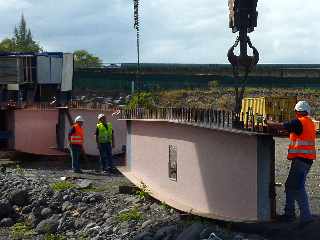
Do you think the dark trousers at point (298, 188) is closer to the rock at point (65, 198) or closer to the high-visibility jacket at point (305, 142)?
the high-visibility jacket at point (305, 142)

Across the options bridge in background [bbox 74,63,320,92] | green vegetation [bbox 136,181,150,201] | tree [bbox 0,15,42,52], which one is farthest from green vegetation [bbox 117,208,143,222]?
tree [bbox 0,15,42,52]

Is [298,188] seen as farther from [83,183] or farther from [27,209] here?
[83,183]

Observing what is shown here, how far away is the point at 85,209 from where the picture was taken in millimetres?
12734

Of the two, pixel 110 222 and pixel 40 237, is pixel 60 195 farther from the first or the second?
pixel 110 222

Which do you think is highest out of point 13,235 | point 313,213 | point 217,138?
point 217,138

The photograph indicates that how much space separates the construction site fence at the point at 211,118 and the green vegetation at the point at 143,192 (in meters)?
1.28

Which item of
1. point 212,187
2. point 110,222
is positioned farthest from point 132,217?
point 212,187

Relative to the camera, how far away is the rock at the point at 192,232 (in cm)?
846

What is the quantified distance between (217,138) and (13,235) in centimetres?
511

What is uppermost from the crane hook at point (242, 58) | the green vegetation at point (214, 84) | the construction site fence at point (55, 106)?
the crane hook at point (242, 58)

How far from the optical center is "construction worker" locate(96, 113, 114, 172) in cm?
1692

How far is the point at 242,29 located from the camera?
913cm

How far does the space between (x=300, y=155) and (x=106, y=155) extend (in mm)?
9224

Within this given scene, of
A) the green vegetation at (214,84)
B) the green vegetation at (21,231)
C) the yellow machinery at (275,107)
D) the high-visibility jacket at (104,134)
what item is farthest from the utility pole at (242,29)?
the green vegetation at (214,84)
